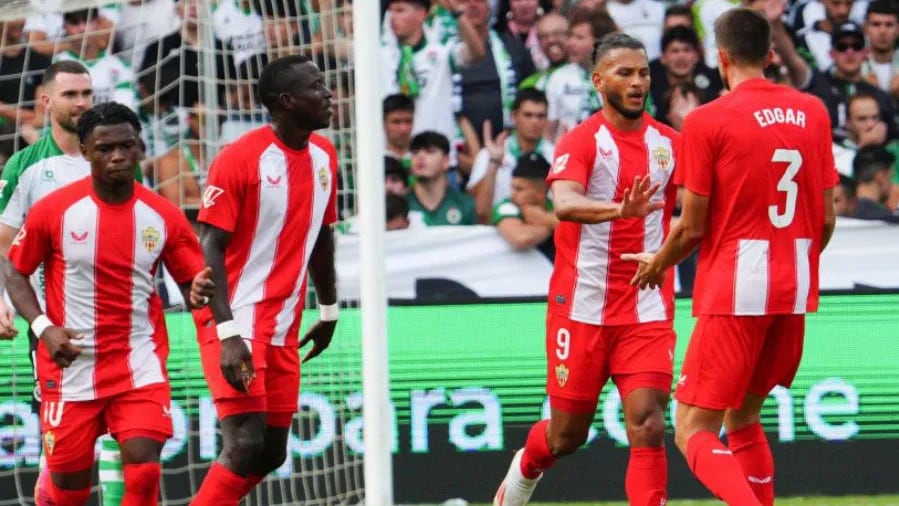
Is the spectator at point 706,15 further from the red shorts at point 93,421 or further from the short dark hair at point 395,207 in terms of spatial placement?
the red shorts at point 93,421

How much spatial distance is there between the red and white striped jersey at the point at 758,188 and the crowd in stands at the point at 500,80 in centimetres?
368

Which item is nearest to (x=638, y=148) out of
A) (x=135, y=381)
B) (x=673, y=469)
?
(x=135, y=381)

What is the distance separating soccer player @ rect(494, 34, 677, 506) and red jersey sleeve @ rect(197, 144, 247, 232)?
1353 millimetres

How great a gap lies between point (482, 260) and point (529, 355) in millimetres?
713

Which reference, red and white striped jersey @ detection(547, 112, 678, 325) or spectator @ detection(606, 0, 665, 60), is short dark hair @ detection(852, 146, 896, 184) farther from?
red and white striped jersey @ detection(547, 112, 678, 325)

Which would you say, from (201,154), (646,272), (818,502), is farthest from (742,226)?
(201,154)

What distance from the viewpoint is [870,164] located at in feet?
33.7

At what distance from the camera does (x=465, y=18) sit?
10.6 meters

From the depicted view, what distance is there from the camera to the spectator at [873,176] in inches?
401

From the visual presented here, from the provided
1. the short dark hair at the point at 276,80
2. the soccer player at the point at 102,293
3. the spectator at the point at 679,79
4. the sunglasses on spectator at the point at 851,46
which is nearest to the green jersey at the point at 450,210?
the spectator at the point at 679,79

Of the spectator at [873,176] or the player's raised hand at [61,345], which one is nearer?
the player's raised hand at [61,345]

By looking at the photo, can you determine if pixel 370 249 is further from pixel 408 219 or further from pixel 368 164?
pixel 408 219

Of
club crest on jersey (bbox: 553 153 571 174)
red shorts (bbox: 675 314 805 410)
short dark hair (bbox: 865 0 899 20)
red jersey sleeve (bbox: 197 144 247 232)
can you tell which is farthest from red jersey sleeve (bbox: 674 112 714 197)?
short dark hair (bbox: 865 0 899 20)

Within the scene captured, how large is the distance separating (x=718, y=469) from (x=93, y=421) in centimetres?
266
